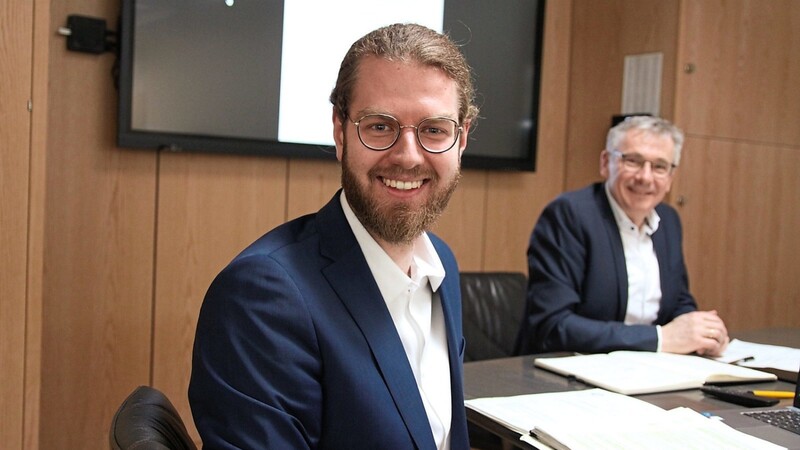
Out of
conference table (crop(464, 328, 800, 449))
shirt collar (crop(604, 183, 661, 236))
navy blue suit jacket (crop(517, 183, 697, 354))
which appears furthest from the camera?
shirt collar (crop(604, 183, 661, 236))

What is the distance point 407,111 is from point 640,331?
3.73ft

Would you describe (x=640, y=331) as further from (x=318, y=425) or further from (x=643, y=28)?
(x=643, y=28)

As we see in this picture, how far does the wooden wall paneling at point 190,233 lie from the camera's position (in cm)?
308

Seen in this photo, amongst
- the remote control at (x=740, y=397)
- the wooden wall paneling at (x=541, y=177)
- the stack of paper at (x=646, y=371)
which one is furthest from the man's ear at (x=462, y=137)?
the wooden wall paneling at (x=541, y=177)

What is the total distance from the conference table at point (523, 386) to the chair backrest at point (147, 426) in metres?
0.54

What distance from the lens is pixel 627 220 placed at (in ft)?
8.23

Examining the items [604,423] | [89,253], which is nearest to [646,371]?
[604,423]

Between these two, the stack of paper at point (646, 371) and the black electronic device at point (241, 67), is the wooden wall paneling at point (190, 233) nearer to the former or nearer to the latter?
the black electronic device at point (241, 67)

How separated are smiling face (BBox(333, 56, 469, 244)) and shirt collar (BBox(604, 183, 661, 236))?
1.26 meters

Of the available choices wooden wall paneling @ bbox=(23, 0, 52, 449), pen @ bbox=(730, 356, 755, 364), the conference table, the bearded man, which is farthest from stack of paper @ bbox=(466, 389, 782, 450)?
wooden wall paneling @ bbox=(23, 0, 52, 449)

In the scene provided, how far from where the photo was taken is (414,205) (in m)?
1.35

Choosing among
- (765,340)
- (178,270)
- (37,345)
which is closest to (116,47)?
(178,270)

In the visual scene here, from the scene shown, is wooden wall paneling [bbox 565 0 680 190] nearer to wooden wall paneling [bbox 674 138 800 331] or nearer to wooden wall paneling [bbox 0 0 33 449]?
wooden wall paneling [bbox 674 138 800 331]

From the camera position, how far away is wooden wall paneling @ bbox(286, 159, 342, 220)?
3.39 meters
